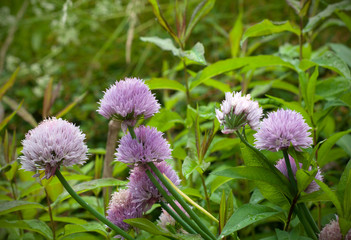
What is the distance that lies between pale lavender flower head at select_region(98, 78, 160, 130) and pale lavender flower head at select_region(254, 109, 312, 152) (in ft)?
0.45

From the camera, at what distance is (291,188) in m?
0.40

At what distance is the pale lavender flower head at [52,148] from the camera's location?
39 cm

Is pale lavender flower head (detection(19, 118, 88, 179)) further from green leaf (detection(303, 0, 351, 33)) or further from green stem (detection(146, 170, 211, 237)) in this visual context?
green leaf (detection(303, 0, 351, 33))

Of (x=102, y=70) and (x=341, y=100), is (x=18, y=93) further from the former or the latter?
(x=341, y=100)

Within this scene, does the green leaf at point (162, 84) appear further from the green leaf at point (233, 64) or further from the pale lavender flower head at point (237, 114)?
the pale lavender flower head at point (237, 114)

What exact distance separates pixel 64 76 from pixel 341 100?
1.78m

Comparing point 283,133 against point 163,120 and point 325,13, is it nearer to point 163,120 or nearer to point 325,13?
point 163,120

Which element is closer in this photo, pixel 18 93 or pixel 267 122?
pixel 267 122

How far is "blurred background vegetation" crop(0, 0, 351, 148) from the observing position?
154cm

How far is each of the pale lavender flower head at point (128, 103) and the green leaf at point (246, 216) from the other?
17 cm

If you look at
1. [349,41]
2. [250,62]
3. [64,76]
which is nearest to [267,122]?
[250,62]

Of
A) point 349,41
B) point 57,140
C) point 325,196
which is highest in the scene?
point 349,41

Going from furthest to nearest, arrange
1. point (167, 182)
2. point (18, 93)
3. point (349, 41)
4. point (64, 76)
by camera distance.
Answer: point (64, 76) → point (18, 93) → point (349, 41) → point (167, 182)

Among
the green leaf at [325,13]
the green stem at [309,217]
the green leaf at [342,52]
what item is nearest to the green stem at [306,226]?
the green stem at [309,217]
